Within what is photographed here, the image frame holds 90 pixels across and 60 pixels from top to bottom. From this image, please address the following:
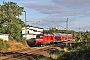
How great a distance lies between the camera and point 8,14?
60656 millimetres

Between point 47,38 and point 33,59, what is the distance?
1060 inches

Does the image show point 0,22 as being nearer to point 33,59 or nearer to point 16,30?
point 16,30

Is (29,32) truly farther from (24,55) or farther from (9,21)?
(24,55)

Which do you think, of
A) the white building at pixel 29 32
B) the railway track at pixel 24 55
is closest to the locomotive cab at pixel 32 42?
the white building at pixel 29 32

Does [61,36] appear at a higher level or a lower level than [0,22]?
lower

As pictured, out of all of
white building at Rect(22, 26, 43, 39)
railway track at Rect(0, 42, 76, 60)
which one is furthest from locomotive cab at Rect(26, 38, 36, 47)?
railway track at Rect(0, 42, 76, 60)

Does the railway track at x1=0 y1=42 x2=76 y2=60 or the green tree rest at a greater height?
the green tree

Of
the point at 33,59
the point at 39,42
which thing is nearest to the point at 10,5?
the point at 39,42

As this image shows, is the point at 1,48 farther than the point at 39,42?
No

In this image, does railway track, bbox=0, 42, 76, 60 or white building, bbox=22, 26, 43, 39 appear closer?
railway track, bbox=0, 42, 76, 60

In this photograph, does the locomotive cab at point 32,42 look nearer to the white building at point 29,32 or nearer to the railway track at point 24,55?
the white building at point 29,32

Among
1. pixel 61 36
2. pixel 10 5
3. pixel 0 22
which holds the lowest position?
pixel 61 36

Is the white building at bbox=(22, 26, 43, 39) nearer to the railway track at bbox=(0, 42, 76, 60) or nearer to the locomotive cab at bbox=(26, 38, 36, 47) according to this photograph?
the locomotive cab at bbox=(26, 38, 36, 47)

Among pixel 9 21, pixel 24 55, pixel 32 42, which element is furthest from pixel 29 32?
pixel 24 55
